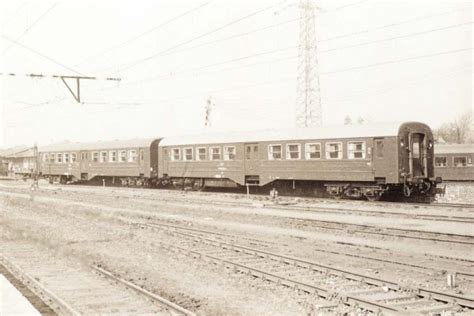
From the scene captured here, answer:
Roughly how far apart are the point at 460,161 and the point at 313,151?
74.5ft

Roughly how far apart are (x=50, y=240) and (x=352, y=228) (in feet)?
28.3

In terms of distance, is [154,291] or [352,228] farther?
[352,228]

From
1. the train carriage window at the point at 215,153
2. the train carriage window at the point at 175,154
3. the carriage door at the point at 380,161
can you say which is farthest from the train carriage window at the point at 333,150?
the train carriage window at the point at 175,154

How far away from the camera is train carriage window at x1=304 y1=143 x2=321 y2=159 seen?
2458cm

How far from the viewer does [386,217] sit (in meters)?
18.2

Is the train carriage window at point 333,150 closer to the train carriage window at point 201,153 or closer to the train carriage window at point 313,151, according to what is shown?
the train carriage window at point 313,151

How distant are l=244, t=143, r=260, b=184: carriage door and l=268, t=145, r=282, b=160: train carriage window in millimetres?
906

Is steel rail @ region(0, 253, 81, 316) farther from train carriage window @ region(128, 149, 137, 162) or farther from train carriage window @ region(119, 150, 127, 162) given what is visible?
train carriage window @ region(119, 150, 127, 162)

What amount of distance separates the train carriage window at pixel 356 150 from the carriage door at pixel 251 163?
5633 mm

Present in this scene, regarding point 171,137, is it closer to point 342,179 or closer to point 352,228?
point 342,179

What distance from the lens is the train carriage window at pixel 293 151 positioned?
83.5 ft

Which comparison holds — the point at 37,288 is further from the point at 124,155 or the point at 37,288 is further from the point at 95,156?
the point at 95,156

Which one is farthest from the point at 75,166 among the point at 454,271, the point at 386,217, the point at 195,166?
the point at 454,271

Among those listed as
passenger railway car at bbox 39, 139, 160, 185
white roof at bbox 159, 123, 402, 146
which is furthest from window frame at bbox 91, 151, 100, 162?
white roof at bbox 159, 123, 402, 146
